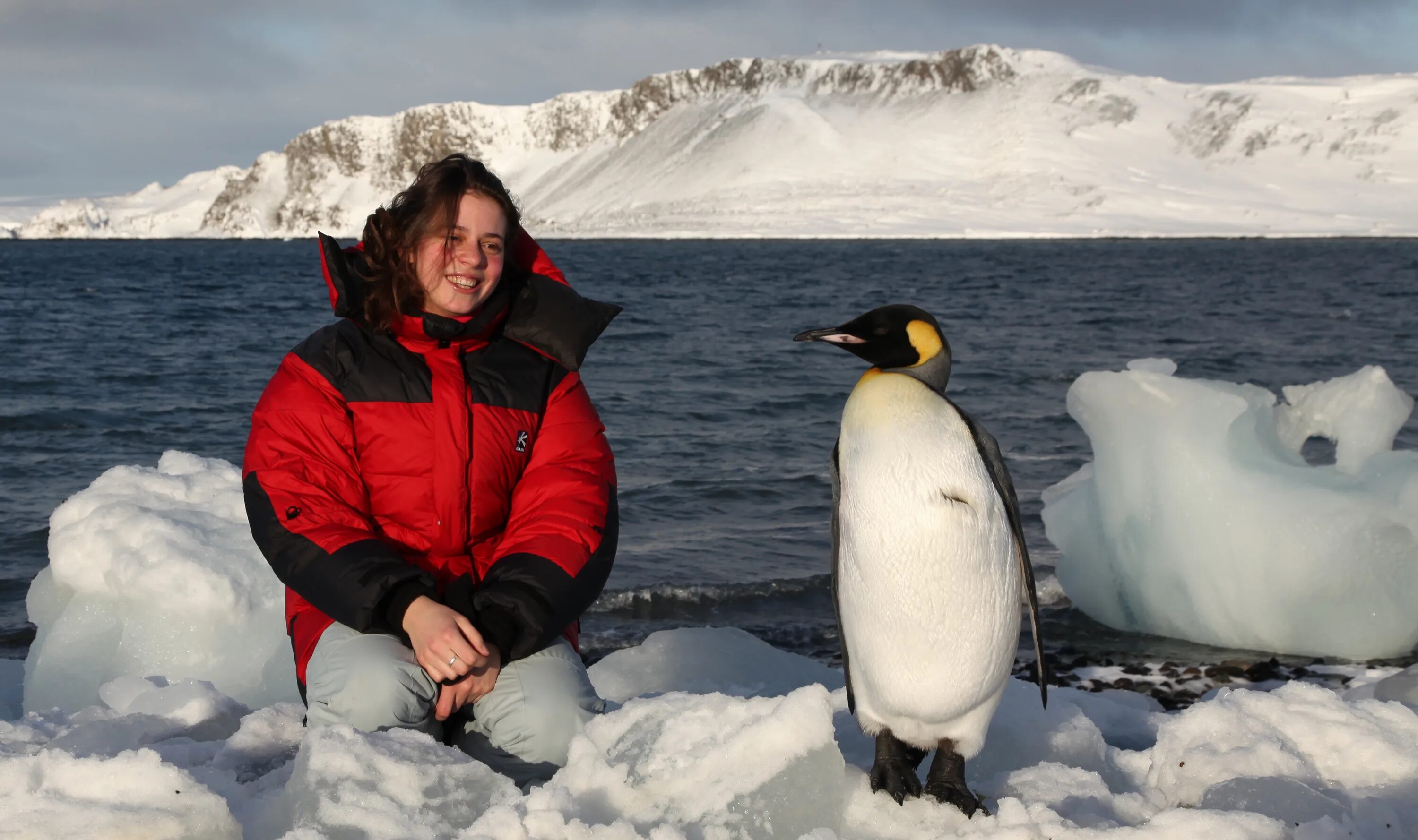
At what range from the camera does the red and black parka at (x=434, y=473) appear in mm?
2523

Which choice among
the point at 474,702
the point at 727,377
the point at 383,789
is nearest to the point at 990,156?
the point at 727,377

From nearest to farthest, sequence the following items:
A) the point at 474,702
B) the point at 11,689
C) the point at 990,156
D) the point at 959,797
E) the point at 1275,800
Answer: the point at 1275,800
the point at 959,797
the point at 474,702
the point at 11,689
the point at 990,156

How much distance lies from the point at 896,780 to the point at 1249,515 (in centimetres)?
352

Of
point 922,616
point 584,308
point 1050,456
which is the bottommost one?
point 1050,456

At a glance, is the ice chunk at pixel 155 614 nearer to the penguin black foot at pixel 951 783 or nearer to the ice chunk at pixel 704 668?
the ice chunk at pixel 704 668

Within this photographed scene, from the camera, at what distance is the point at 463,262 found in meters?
2.72

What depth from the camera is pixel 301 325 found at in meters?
20.5

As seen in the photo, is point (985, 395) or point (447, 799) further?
point (985, 395)

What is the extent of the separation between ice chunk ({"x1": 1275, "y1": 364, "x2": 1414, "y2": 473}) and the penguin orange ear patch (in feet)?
11.5

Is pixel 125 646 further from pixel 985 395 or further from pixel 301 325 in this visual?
pixel 301 325

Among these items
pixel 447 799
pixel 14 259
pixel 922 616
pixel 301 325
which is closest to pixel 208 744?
pixel 447 799

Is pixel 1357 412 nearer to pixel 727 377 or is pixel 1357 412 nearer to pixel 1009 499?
pixel 1009 499

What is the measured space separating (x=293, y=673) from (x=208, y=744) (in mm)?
1259

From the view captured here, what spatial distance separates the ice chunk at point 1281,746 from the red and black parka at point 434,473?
1.27 metres
